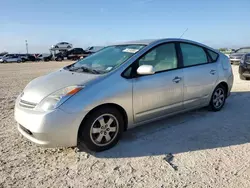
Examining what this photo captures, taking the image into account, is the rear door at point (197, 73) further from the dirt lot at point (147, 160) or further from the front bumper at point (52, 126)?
the front bumper at point (52, 126)

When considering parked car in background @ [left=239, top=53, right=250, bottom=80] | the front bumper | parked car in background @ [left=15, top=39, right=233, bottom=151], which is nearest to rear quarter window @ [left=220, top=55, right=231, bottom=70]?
parked car in background @ [left=15, top=39, right=233, bottom=151]

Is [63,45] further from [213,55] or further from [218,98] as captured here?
[218,98]

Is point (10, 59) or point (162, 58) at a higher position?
point (162, 58)

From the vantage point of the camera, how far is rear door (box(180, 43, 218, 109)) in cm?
425

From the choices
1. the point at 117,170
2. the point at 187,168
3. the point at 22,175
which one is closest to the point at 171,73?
the point at 187,168

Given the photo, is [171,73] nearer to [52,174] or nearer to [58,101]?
[58,101]

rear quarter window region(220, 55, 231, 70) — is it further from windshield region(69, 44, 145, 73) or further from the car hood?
the car hood

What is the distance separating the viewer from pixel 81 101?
2973 mm

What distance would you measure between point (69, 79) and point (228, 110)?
3630mm

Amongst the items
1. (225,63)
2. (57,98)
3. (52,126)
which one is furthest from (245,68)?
(52,126)

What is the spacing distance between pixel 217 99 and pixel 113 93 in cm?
283

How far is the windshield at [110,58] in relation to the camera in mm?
3584

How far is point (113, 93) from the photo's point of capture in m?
3.22

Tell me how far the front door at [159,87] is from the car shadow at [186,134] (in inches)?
12.9
